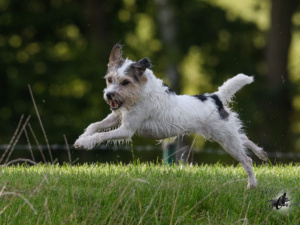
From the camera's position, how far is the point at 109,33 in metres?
17.1

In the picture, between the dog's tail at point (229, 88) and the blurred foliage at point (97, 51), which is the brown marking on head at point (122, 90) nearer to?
the dog's tail at point (229, 88)

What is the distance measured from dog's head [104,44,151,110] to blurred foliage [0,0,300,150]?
9.95 meters

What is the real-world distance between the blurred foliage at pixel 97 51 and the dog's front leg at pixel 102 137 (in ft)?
33.4

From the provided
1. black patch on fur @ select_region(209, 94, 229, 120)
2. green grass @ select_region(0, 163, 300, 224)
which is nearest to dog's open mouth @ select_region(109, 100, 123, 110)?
green grass @ select_region(0, 163, 300, 224)

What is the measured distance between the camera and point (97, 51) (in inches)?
637

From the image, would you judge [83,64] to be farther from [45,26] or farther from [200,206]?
[200,206]

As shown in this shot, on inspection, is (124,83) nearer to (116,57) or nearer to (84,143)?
(116,57)

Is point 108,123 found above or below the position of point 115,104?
below

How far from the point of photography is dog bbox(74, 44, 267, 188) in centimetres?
562

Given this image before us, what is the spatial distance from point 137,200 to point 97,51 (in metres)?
11.3

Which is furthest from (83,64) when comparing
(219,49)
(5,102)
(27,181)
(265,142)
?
(27,181)

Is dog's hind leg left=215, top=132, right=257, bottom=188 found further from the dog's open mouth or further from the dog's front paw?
the dog's front paw

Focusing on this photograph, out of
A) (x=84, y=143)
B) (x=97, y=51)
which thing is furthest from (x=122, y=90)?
(x=97, y=51)

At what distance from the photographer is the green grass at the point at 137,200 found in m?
4.82
